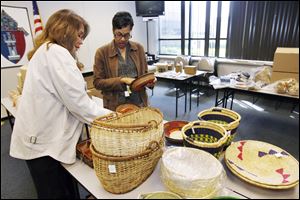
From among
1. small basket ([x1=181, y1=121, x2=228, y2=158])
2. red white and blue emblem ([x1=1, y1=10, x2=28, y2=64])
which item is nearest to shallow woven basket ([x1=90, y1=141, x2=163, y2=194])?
small basket ([x1=181, y1=121, x2=228, y2=158])

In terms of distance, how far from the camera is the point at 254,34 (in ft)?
13.5

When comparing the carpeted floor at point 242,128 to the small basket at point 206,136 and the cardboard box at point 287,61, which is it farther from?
the small basket at point 206,136

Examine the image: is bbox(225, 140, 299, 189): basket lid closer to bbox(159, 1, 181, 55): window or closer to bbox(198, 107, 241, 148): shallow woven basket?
bbox(198, 107, 241, 148): shallow woven basket

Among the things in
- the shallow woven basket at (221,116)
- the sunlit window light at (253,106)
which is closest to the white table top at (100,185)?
the shallow woven basket at (221,116)

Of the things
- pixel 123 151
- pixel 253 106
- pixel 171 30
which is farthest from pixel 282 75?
pixel 171 30

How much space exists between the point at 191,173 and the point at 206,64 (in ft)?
13.6

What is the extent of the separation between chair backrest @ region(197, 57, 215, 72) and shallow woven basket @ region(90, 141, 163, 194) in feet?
13.4

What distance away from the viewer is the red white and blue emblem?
132 inches

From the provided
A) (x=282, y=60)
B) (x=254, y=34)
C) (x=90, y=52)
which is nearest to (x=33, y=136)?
(x=282, y=60)

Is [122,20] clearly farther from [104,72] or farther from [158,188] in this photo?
[158,188]

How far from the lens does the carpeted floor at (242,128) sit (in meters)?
1.99

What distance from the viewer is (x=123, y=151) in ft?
2.55

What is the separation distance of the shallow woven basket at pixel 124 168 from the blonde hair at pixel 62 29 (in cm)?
59

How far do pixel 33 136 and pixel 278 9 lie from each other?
4455 mm
